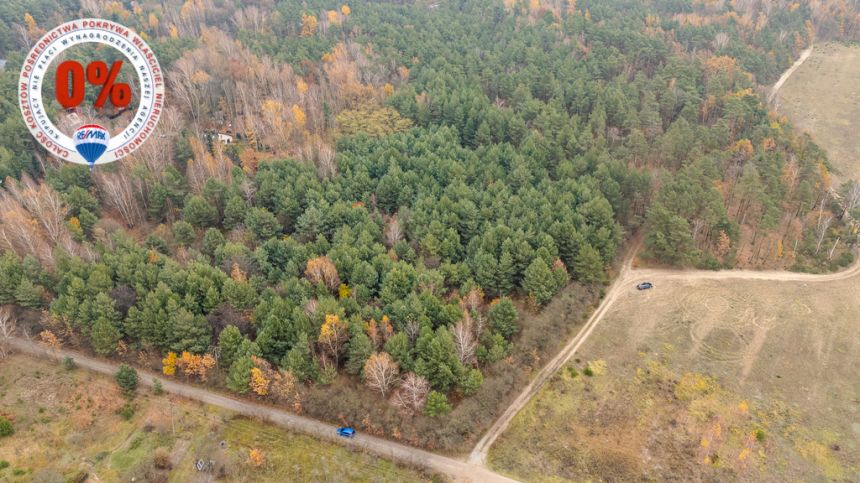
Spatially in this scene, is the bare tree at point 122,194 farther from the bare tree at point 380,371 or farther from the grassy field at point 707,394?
the grassy field at point 707,394

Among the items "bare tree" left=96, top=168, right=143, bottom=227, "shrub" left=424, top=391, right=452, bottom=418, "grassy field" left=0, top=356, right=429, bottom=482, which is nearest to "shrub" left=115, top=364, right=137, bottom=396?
"grassy field" left=0, top=356, right=429, bottom=482

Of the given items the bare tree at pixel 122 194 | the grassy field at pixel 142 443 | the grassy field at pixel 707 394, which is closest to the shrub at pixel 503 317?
the grassy field at pixel 707 394

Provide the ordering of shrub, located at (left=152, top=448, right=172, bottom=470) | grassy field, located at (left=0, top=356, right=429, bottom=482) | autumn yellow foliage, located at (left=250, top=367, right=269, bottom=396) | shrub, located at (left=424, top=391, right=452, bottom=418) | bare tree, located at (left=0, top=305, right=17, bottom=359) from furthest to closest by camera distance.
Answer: bare tree, located at (left=0, top=305, right=17, bottom=359) < autumn yellow foliage, located at (left=250, top=367, right=269, bottom=396) < shrub, located at (left=424, top=391, right=452, bottom=418) < shrub, located at (left=152, top=448, right=172, bottom=470) < grassy field, located at (left=0, top=356, right=429, bottom=482)

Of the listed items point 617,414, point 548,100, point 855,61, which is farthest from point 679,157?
point 855,61

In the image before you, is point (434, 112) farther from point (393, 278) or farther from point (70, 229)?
point (70, 229)

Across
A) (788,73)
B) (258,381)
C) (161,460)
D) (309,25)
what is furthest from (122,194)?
(788,73)

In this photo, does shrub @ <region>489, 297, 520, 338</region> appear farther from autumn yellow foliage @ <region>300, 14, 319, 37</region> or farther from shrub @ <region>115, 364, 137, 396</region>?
autumn yellow foliage @ <region>300, 14, 319, 37</region>

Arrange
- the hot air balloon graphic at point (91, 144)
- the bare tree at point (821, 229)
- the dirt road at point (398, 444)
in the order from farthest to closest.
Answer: the bare tree at point (821, 229) → the hot air balloon graphic at point (91, 144) → the dirt road at point (398, 444)
